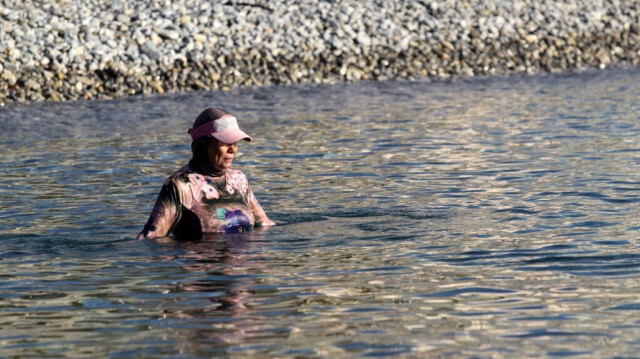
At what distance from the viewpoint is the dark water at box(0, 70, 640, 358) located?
7.52 m

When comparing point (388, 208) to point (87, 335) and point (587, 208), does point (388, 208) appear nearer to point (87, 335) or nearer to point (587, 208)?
point (587, 208)

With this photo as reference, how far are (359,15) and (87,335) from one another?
21762mm

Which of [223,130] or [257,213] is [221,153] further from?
[257,213]

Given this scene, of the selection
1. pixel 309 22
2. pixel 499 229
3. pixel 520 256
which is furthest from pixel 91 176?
pixel 309 22

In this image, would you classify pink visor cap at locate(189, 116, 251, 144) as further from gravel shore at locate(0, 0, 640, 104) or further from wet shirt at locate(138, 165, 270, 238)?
gravel shore at locate(0, 0, 640, 104)

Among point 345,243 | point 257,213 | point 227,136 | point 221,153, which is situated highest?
point 227,136

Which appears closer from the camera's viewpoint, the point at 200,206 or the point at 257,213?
the point at 200,206

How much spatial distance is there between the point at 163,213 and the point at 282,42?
55.3 feet

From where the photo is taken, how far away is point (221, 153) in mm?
10383

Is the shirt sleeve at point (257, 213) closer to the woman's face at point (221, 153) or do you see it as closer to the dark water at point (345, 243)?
the dark water at point (345, 243)

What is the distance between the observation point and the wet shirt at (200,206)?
33.9 ft

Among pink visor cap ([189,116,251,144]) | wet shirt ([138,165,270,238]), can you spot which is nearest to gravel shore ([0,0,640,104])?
wet shirt ([138,165,270,238])

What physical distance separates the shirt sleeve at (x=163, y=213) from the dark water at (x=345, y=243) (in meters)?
0.22

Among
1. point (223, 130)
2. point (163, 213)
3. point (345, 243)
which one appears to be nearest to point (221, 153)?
point (223, 130)
